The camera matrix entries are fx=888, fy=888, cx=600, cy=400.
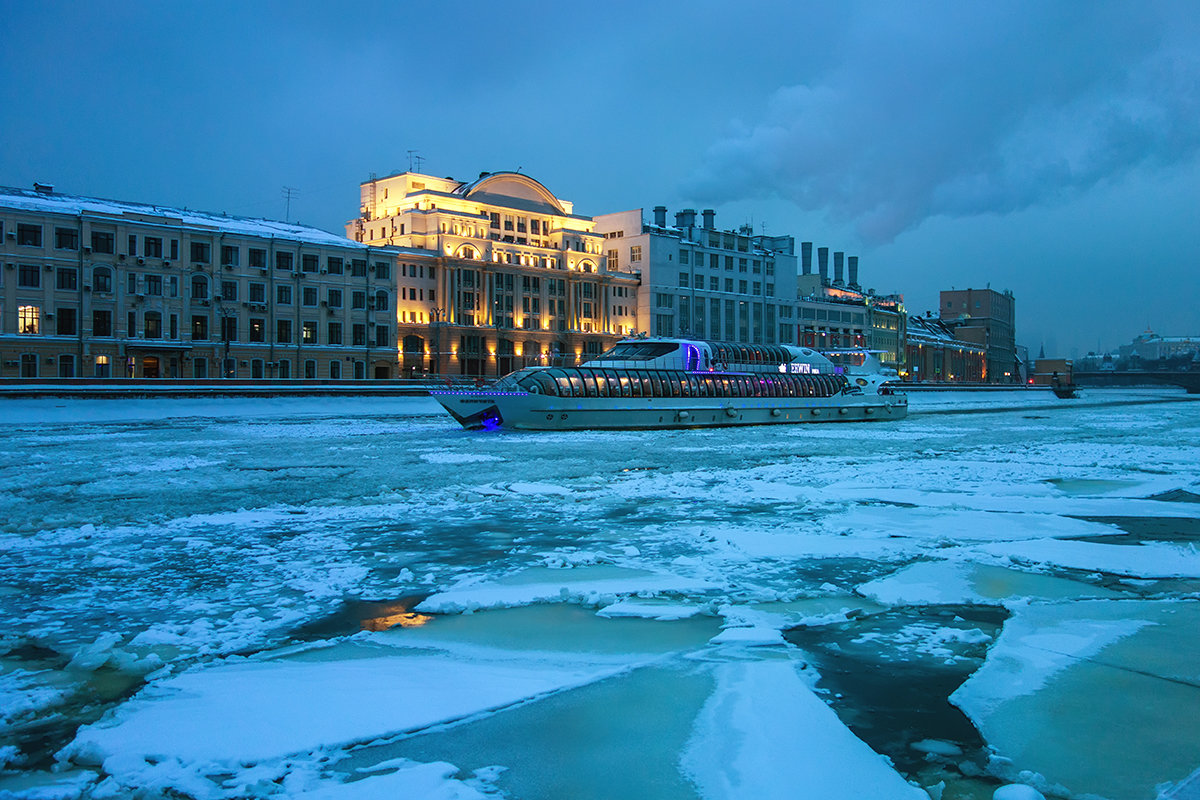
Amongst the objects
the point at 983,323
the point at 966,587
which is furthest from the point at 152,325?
the point at 983,323

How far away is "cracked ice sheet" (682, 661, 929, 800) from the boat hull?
34.1 meters

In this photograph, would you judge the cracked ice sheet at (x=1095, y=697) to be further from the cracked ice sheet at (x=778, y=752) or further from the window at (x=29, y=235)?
the window at (x=29, y=235)

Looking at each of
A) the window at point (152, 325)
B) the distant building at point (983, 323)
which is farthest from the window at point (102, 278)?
the distant building at point (983, 323)

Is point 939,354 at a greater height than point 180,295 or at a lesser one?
greater

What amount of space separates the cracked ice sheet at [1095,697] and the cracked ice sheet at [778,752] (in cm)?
87

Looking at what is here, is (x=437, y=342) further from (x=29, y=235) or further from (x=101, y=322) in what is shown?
(x=29, y=235)

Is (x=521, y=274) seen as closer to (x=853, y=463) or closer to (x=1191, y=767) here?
(x=853, y=463)

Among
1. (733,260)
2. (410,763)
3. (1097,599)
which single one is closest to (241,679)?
(410,763)

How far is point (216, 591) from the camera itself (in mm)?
8898

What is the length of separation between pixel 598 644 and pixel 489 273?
3376 inches

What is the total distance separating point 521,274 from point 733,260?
3629 cm

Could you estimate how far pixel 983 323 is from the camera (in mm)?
188125

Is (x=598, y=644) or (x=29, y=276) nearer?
(x=598, y=644)

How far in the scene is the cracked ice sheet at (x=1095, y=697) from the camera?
191 inches
